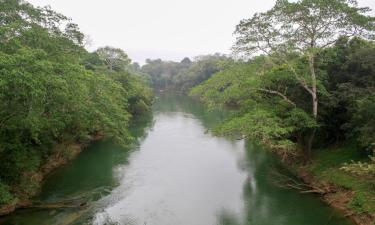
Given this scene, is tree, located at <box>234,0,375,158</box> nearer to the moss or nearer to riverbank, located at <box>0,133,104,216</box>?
the moss

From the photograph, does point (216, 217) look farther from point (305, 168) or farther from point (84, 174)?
point (84, 174)

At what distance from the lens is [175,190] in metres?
17.9

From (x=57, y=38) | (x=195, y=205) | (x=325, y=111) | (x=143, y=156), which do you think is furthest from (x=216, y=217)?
(x=57, y=38)

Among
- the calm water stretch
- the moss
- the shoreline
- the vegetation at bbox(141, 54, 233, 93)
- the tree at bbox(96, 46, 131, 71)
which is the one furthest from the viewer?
the vegetation at bbox(141, 54, 233, 93)

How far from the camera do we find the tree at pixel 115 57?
47.3 m

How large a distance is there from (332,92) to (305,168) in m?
4.67

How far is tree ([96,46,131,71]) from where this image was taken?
47.3m

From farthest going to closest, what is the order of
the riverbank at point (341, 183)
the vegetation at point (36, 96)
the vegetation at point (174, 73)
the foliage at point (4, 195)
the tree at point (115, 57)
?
1. the vegetation at point (174, 73)
2. the tree at point (115, 57)
3. the riverbank at point (341, 183)
4. the foliage at point (4, 195)
5. the vegetation at point (36, 96)

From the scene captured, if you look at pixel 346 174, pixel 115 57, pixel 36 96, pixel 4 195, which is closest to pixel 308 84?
pixel 346 174

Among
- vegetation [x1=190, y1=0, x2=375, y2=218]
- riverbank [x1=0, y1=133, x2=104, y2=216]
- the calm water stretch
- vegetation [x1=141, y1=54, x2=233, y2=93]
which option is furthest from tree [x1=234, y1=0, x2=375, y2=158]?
vegetation [x1=141, y1=54, x2=233, y2=93]

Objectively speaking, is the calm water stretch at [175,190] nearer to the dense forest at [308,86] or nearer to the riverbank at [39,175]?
the riverbank at [39,175]

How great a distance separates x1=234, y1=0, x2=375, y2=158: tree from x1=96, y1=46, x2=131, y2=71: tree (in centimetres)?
3190

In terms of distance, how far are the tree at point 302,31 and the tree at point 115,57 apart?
105 feet

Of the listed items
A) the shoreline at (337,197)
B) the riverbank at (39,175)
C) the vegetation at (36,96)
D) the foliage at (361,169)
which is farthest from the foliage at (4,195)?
the shoreline at (337,197)
